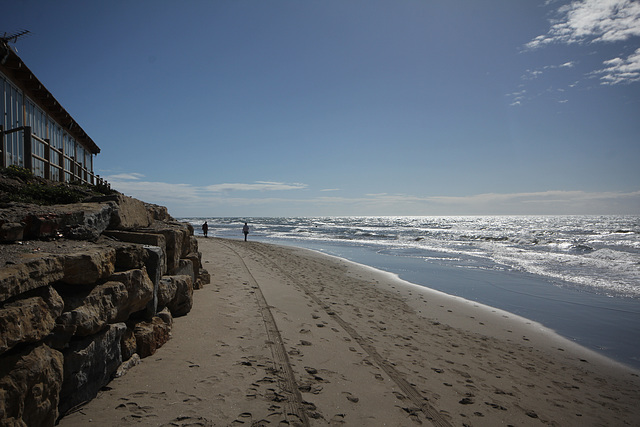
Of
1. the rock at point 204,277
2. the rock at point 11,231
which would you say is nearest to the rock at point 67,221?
the rock at point 11,231

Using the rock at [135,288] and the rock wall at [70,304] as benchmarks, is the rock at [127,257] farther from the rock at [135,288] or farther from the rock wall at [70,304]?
the rock at [135,288]

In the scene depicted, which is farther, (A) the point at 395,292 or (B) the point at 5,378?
(A) the point at 395,292

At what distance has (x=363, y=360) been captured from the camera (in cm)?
520

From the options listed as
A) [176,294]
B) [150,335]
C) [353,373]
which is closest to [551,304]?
[353,373]

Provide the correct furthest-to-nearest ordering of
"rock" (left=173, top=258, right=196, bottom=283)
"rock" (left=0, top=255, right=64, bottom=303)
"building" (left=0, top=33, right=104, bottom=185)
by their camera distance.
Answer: "building" (left=0, top=33, right=104, bottom=185) < "rock" (left=173, top=258, right=196, bottom=283) < "rock" (left=0, top=255, right=64, bottom=303)

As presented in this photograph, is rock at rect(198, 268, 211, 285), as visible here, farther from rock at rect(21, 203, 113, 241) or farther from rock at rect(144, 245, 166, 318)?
rock at rect(21, 203, 113, 241)

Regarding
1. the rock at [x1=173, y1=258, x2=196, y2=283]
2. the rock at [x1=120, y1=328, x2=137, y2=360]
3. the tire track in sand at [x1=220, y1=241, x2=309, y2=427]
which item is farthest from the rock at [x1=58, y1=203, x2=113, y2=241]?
the tire track in sand at [x1=220, y1=241, x2=309, y2=427]

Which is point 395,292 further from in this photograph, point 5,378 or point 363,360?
point 5,378

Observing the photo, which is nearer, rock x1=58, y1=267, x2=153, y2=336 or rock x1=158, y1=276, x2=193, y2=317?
rock x1=58, y1=267, x2=153, y2=336

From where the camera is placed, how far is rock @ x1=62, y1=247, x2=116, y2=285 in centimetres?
317

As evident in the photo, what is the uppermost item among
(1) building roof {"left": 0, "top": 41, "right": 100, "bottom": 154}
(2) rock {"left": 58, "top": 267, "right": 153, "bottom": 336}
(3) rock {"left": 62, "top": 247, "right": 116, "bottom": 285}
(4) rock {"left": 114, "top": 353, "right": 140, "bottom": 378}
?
(1) building roof {"left": 0, "top": 41, "right": 100, "bottom": 154}

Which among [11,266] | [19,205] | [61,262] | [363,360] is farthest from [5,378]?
[363,360]

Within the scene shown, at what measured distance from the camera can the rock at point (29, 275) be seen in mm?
2449

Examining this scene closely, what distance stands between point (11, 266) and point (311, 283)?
8727 mm
